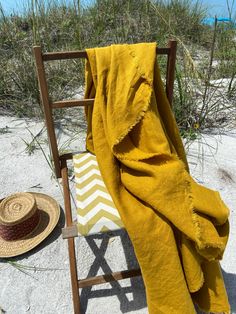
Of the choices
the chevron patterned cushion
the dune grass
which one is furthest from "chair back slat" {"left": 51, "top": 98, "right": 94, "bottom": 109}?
the dune grass

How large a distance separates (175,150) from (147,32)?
2.04m

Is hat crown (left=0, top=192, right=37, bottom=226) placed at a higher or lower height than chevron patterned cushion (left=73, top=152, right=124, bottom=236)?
lower

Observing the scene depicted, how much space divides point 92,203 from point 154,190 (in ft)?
0.90

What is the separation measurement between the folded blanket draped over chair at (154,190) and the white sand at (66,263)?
0.33 metres

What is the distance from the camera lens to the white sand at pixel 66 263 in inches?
52.5

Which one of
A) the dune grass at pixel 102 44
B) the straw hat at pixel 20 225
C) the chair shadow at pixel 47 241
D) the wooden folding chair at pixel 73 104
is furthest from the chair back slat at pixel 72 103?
the dune grass at pixel 102 44

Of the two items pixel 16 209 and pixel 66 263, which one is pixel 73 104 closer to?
pixel 16 209

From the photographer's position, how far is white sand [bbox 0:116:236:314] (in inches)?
52.5

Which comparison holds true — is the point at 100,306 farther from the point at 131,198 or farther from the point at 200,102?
the point at 200,102

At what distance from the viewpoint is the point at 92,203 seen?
1.18 metres

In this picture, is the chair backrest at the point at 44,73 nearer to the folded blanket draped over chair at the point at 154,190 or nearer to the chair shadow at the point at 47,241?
the folded blanket draped over chair at the point at 154,190

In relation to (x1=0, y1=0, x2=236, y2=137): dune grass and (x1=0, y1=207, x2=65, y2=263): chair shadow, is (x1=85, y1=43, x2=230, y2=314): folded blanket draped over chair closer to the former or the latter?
(x1=0, y1=207, x2=65, y2=263): chair shadow

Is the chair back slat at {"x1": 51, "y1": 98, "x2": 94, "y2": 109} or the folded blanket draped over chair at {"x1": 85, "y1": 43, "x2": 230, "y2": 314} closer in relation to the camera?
the folded blanket draped over chair at {"x1": 85, "y1": 43, "x2": 230, "y2": 314}

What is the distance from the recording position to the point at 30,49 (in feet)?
9.11
